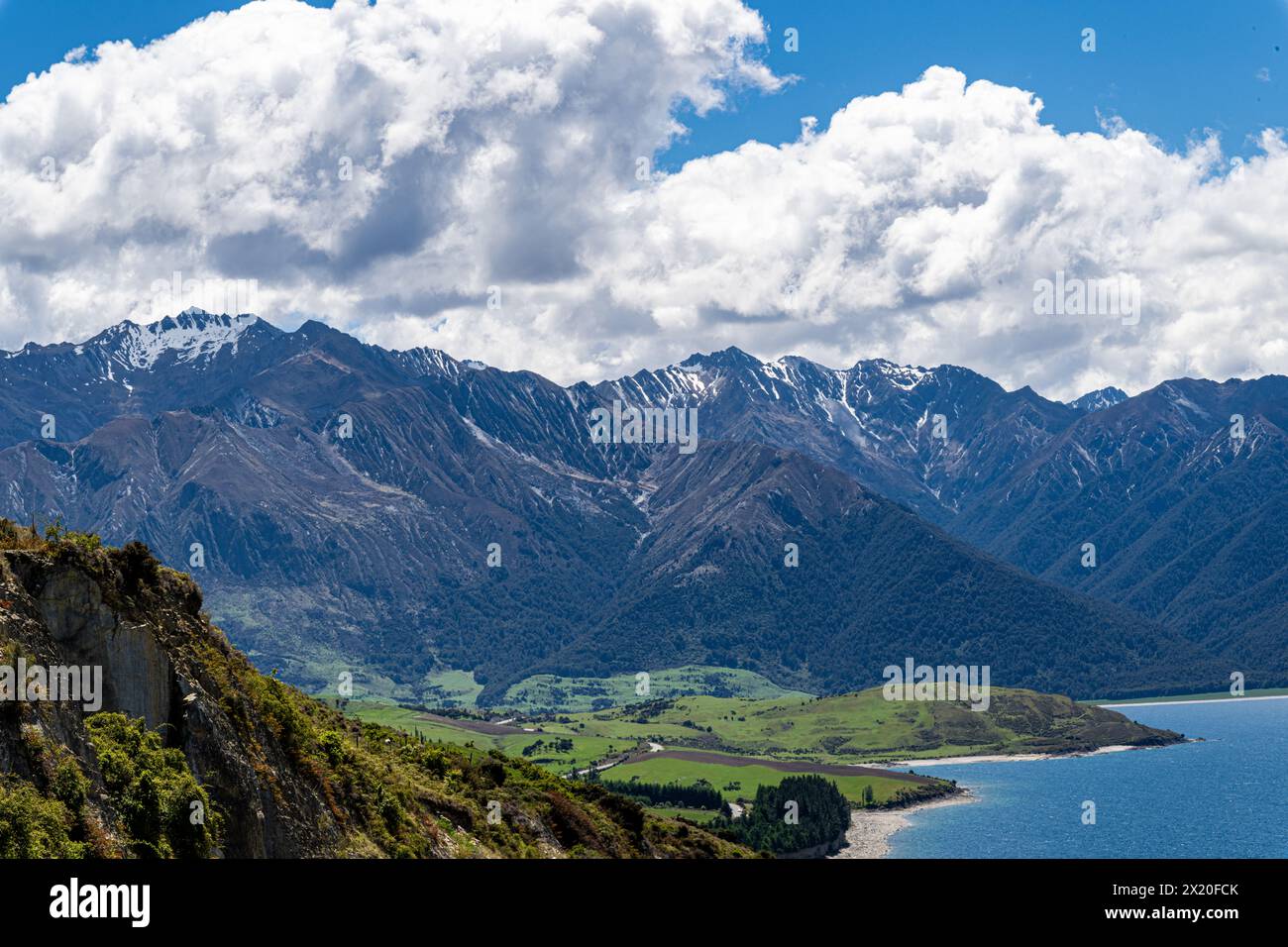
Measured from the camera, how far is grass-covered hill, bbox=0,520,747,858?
107ft

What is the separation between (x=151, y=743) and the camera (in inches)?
1480

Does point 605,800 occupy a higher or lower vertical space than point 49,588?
lower

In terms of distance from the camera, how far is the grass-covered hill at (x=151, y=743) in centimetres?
3269

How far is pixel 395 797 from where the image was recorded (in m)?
56.1

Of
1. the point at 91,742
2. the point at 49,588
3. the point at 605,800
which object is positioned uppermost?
the point at 49,588
